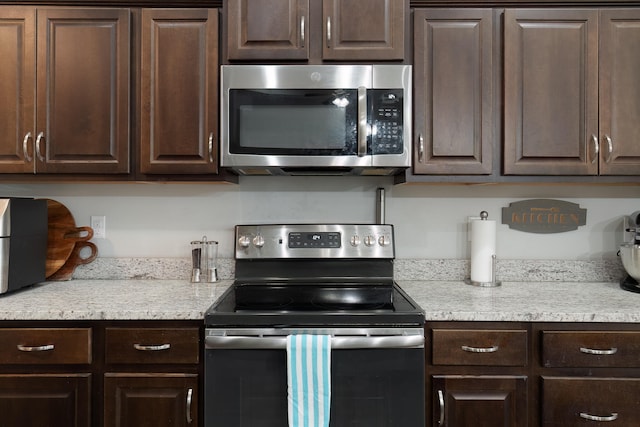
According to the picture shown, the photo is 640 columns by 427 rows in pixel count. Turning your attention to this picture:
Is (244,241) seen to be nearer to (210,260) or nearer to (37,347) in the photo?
(210,260)

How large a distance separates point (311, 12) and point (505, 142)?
955 millimetres

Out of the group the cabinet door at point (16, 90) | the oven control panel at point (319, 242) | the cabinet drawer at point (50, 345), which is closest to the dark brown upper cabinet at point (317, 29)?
the oven control panel at point (319, 242)

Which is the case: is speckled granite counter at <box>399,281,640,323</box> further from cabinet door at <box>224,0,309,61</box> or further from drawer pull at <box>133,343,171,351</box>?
cabinet door at <box>224,0,309,61</box>

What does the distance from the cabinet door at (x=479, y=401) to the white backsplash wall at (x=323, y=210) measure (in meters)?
0.76

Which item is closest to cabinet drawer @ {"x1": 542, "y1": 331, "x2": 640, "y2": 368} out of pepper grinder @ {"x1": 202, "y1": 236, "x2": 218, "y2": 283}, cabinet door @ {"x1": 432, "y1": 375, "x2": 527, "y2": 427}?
cabinet door @ {"x1": 432, "y1": 375, "x2": 527, "y2": 427}

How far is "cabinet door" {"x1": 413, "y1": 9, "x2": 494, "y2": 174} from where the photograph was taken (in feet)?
5.62

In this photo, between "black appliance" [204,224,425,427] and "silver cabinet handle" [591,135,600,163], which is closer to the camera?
"black appliance" [204,224,425,427]

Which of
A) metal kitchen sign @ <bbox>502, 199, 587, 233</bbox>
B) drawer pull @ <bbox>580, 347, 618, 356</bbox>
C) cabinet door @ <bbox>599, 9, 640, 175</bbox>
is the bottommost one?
drawer pull @ <bbox>580, 347, 618, 356</bbox>

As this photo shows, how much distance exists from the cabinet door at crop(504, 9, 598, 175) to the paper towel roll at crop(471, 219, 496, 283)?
1.00ft

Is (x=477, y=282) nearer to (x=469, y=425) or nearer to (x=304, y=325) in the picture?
(x=469, y=425)

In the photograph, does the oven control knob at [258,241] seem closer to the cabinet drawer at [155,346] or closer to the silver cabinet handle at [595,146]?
the cabinet drawer at [155,346]

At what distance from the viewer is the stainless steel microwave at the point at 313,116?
1650 millimetres

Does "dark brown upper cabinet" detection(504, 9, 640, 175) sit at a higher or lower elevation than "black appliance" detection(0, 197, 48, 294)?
higher

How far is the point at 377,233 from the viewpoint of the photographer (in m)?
1.89
